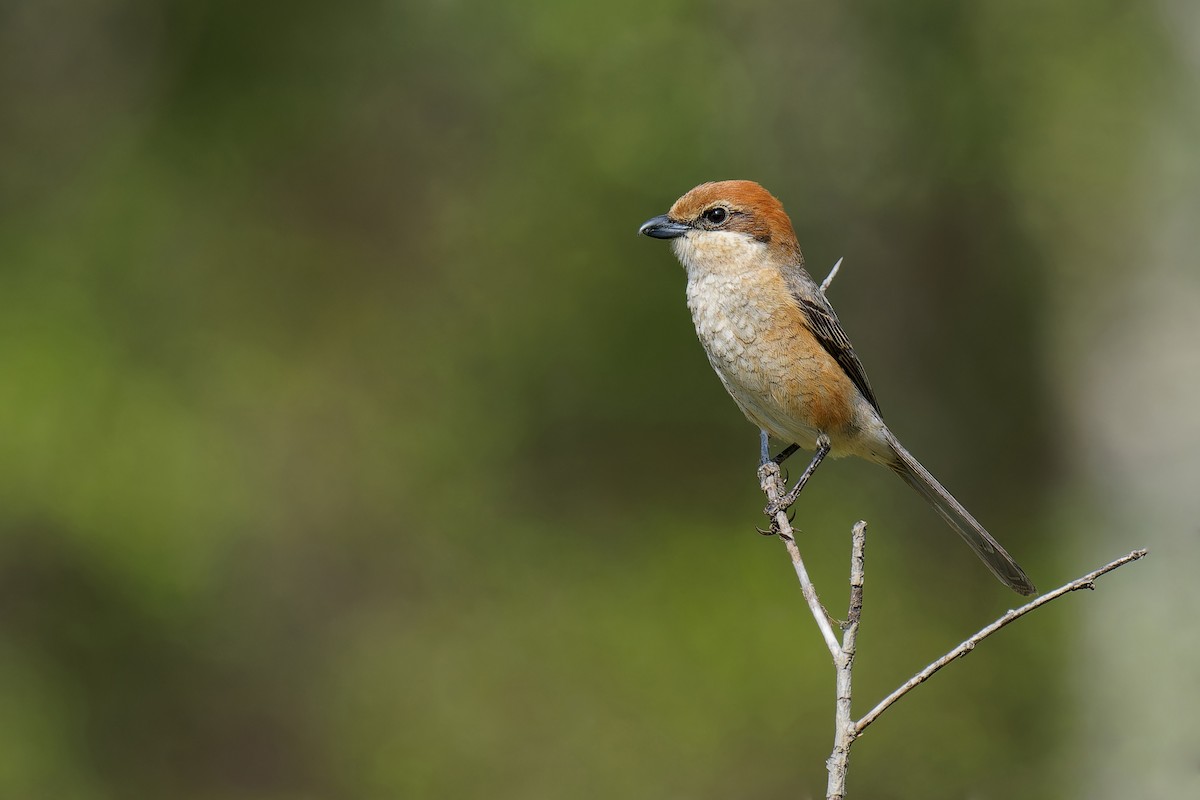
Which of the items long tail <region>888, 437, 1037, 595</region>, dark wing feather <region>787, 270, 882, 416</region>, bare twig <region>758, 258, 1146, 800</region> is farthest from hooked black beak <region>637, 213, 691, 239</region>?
bare twig <region>758, 258, 1146, 800</region>

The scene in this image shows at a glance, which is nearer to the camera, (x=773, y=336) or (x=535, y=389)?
(x=773, y=336)

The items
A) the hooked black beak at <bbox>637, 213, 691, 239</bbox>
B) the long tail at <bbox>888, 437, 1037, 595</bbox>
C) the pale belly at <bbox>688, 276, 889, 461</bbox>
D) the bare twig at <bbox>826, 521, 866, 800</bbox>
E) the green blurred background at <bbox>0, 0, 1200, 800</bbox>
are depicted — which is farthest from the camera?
the green blurred background at <bbox>0, 0, 1200, 800</bbox>

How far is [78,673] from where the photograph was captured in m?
8.83

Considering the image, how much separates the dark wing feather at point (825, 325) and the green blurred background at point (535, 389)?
3.44m

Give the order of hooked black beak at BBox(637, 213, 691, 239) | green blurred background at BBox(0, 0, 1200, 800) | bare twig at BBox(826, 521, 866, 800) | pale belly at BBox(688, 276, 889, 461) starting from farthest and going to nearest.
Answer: green blurred background at BBox(0, 0, 1200, 800), hooked black beak at BBox(637, 213, 691, 239), pale belly at BBox(688, 276, 889, 461), bare twig at BBox(826, 521, 866, 800)

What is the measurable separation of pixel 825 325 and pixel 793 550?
5.55 feet

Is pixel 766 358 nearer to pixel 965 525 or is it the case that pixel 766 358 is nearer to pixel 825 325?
pixel 825 325

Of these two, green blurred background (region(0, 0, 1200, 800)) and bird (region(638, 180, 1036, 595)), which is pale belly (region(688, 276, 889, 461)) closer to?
bird (region(638, 180, 1036, 595))

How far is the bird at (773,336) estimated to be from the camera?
156 inches

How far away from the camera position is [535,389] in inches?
387

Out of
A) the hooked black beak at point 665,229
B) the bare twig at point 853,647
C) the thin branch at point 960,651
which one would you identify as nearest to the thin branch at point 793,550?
the bare twig at point 853,647

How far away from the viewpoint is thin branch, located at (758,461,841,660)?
2.28 m

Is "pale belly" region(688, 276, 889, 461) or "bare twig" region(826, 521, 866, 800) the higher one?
"pale belly" region(688, 276, 889, 461)


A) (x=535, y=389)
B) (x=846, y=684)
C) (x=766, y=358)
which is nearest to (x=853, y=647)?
(x=846, y=684)
